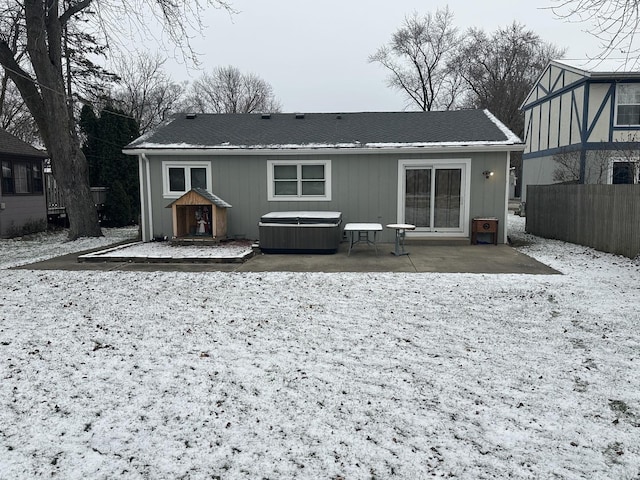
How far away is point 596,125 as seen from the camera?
598 inches

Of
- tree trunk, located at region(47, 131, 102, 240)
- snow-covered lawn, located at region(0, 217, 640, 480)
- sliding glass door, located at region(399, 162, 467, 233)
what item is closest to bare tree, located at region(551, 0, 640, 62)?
snow-covered lawn, located at region(0, 217, 640, 480)

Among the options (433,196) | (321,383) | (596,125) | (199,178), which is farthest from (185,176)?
(596,125)

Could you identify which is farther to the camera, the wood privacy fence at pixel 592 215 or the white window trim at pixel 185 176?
the white window trim at pixel 185 176

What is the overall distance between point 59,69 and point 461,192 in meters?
10.3

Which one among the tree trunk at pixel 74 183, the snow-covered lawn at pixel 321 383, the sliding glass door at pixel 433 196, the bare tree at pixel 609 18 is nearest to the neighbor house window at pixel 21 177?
the tree trunk at pixel 74 183

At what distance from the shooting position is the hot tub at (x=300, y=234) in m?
8.77

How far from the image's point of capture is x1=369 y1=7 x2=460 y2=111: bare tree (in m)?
31.4

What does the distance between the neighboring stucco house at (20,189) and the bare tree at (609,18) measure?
14.4 meters

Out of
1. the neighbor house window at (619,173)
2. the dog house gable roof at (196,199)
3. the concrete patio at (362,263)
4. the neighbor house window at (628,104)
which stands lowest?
the concrete patio at (362,263)

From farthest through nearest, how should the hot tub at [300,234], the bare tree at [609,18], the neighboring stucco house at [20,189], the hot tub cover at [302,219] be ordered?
the neighboring stucco house at [20,189] < the hot tub cover at [302,219] < the hot tub at [300,234] < the bare tree at [609,18]

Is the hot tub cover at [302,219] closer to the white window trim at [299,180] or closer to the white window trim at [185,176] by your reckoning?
the white window trim at [299,180]

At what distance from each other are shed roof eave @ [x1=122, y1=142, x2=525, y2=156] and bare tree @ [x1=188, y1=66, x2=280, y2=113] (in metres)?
29.8

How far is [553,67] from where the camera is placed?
17984 millimetres

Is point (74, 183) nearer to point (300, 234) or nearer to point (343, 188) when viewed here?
point (300, 234)
